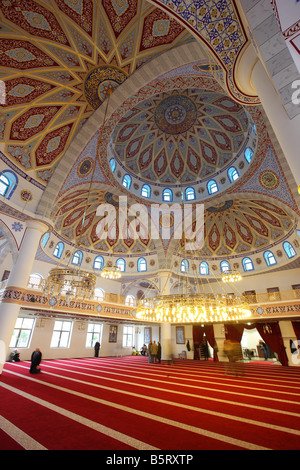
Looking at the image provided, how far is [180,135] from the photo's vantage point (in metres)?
12.0

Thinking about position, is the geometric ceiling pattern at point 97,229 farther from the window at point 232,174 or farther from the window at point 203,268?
the window at point 232,174

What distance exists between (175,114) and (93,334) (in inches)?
518

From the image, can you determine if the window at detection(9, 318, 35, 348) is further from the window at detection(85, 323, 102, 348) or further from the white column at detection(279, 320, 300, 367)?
the white column at detection(279, 320, 300, 367)

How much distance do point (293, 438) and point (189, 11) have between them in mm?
5425

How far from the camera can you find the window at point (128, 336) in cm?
1557

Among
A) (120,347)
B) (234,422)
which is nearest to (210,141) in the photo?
(234,422)

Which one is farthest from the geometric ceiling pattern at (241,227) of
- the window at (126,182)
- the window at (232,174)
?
the window at (126,182)

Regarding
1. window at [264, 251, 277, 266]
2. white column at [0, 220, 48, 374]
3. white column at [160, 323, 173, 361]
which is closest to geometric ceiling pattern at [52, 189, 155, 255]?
white column at [0, 220, 48, 374]

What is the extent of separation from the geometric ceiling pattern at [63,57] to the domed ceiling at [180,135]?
416 cm

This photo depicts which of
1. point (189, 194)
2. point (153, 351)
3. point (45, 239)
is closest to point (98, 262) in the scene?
point (45, 239)

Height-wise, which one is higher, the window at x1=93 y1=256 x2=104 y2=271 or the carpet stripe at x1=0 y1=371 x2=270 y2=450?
the window at x1=93 y1=256 x2=104 y2=271

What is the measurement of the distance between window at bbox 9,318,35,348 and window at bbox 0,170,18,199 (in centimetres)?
696

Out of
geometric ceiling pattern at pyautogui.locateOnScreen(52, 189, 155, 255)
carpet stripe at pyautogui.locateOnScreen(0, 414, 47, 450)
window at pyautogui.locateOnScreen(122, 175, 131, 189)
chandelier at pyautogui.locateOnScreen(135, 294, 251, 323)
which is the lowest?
carpet stripe at pyautogui.locateOnScreen(0, 414, 47, 450)

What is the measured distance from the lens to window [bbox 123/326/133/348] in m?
15.6
